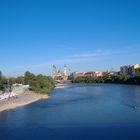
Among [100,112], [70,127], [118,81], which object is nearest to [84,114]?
[100,112]

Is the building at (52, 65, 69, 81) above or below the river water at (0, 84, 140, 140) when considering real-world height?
above

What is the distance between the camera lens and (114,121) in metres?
19.0

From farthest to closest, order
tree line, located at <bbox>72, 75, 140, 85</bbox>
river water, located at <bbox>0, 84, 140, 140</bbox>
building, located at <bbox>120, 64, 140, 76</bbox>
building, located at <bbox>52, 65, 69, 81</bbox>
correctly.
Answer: building, located at <bbox>52, 65, 69, 81</bbox>
building, located at <bbox>120, 64, 140, 76</bbox>
tree line, located at <bbox>72, 75, 140, 85</bbox>
river water, located at <bbox>0, 84, 140, 140</bbox>

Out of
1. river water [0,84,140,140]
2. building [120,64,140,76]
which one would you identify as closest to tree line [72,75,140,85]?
building [120,64,140,76]

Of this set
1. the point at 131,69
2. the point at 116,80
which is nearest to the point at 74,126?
the point at 116,80

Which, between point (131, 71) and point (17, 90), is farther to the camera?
point (131, 71)

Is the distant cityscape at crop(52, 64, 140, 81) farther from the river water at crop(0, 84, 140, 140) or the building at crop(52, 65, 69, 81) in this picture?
the river water at crop(0, 84, 140, 140)

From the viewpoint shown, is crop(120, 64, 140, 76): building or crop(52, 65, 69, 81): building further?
crop(52, 65, 69, 81): building

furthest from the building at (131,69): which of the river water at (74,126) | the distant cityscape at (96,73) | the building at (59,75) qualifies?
the river water at (74,126)

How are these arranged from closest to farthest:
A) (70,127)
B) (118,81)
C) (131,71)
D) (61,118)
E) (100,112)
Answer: (70,127) < (61,118) < (100,112) < (118,81) < (131,71)

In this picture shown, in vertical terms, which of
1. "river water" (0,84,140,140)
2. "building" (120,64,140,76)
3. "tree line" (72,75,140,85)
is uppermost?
"building" (120,64,140,76)

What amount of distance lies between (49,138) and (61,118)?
564 cm

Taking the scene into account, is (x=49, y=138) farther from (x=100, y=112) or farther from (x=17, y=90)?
(x=17, y=90)

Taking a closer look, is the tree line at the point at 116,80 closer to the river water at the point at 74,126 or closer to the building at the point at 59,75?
the building at the point at 59,75
